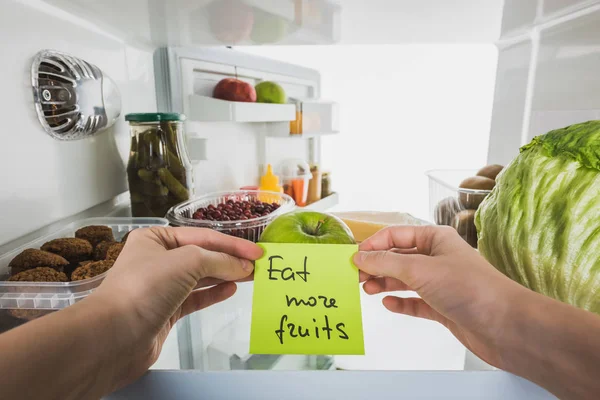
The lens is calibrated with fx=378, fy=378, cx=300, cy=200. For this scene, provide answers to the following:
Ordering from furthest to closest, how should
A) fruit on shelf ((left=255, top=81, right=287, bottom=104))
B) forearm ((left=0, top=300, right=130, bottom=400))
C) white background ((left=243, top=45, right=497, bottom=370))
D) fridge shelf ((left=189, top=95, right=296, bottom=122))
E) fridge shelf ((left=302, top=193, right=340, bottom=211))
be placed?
white background ((left=243, top=45, right=497, bottom=370)) < fridge shelf ((left=302, top=193, right=340, bottom=211)) < fruit on shelf ((left=255, top=81, right=287, bottom=104)) < fridge shelf ((left=189, top=95, right=296, bottom=122)) < forearm ((left=0, top=300, right=130, bottom=400))

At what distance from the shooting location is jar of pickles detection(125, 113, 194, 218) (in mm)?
738

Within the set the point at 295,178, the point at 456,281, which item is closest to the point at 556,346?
the point at 456,281

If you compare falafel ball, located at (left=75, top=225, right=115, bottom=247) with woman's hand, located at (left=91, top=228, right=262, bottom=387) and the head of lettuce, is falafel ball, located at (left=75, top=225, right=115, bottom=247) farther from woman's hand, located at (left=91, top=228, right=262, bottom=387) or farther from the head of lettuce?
the head of lettuce

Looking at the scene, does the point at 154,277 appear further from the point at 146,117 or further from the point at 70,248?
the point at 146,117

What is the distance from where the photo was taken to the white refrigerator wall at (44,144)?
0.52m

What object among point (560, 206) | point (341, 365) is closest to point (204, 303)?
point (341, 365)

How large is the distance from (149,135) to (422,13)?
569 millimetres

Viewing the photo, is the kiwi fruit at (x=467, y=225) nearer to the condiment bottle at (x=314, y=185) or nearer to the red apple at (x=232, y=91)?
the red apple at (x=232, y=91)

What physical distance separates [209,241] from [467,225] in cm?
47

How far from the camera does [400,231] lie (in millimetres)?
467

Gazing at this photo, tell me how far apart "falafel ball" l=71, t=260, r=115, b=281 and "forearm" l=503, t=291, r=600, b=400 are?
1.55 feet

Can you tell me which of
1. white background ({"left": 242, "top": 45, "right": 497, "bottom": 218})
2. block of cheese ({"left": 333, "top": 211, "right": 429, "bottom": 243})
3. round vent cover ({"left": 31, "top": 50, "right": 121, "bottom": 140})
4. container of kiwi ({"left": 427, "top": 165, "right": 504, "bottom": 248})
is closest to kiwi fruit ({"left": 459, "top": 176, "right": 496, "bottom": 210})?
container of kiwi ({"left": 427, "top": 165, "right": 504, "bottom": 248})

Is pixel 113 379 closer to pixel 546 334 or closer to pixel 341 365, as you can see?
pixel 546 334

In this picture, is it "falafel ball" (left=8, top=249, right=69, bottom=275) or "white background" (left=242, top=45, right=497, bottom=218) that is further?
"white background" (left=242, top=45, right=497, bottom=218)
